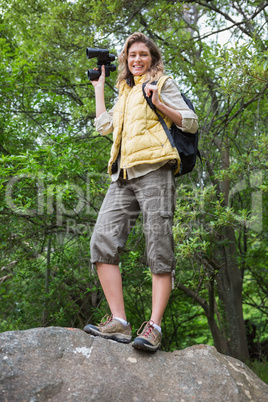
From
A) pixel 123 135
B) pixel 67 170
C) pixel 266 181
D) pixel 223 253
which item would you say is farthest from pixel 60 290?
pixel 123 135

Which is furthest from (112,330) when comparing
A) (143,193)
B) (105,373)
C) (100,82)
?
(100,82)

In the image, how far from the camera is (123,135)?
9.59 feet

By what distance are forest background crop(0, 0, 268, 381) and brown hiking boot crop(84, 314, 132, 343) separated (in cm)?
133

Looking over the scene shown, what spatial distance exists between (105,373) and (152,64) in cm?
208

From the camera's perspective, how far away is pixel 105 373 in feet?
7.84

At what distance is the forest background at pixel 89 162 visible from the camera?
4617mm

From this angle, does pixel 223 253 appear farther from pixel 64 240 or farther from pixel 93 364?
pixel 93 364

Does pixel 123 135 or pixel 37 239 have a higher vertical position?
pixel 123 135

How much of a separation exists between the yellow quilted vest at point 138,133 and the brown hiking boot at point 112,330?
1016 mm

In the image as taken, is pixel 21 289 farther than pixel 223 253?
No

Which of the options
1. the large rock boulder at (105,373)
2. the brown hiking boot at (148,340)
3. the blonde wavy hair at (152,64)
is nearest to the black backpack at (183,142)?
the blonde wavy hair at (152,64)

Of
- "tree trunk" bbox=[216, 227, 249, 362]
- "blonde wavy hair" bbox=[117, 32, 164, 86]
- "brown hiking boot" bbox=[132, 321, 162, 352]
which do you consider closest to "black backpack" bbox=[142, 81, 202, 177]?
"blonde wavy hair" bbox=[117, 32, 164, 86]

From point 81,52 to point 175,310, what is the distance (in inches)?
196

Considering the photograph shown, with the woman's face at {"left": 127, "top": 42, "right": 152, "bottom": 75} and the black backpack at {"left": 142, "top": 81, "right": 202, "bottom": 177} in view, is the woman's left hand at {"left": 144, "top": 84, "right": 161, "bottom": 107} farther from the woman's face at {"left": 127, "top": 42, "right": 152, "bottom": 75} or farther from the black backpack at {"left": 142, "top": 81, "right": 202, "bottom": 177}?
the woman's face at {"left": 127, "top": 42, "right": 152, "bottom": 75}
